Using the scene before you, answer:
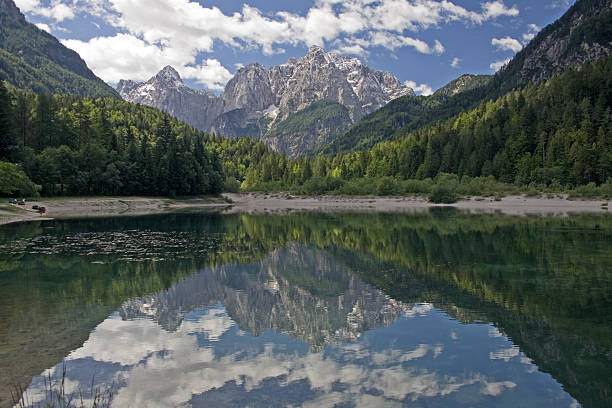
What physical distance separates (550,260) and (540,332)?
12.7 m

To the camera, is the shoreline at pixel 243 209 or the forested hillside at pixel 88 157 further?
the forested hillside at pixel 88 157

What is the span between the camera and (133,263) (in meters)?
22.9

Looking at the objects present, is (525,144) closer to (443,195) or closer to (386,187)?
(443,195)

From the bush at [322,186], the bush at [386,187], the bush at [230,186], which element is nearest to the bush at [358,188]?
the bush at [386,187]

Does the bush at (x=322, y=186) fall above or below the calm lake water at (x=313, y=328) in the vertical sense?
above

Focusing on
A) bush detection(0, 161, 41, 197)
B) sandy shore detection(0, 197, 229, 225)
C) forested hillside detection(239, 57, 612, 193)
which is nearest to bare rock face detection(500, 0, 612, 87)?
forested hillside detection(239, 57, 612, 193)

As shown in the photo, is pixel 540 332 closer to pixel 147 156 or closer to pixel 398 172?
pixel 147 156

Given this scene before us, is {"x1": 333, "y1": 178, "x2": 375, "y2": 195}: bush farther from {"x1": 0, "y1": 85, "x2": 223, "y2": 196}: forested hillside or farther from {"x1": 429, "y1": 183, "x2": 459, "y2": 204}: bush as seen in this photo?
{"x1": 0, "y1": 85, "x2": 223, "y2": 196}: forested hillside

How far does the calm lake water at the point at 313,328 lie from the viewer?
8.61m

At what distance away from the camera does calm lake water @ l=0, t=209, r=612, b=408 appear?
8.61 meters

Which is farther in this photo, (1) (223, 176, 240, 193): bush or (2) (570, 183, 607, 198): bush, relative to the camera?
(1) (223, 176, 240, 193): bush

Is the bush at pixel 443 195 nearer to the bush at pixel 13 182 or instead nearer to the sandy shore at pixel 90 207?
the sandy shore at pixel 90 207

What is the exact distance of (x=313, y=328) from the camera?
12867 mm

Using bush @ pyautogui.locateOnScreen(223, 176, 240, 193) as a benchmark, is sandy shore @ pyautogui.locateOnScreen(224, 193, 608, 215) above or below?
below
